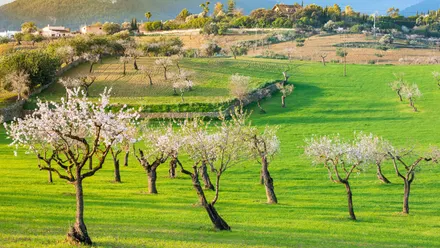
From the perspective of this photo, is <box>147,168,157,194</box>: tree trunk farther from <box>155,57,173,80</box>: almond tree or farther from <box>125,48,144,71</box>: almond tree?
<box>125,48,144,71</box>: almond tree

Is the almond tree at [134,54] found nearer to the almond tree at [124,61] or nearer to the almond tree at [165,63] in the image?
the almond tree at [124,61]

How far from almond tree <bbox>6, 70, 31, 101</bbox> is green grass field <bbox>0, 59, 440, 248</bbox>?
921 inches

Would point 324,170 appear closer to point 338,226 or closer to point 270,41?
point 338,226

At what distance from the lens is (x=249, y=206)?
43.6 m

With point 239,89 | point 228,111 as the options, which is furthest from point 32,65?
point 239,89

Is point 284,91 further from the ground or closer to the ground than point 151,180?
further from the ground

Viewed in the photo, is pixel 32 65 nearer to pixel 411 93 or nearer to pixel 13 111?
pixel 13 111

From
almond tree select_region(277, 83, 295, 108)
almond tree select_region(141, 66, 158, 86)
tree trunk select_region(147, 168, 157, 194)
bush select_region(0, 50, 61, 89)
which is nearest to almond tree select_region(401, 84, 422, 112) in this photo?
almond tree select_region(277, 83, 295, 108)

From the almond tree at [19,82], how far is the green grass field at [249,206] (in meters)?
23.4

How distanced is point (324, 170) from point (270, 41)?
13238 centimetres

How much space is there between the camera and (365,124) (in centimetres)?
9112

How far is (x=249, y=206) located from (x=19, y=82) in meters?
70.1

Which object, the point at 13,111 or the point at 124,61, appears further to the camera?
the point at 124,61

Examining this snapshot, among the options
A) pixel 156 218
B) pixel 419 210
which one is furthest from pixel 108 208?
pixel 419 210
